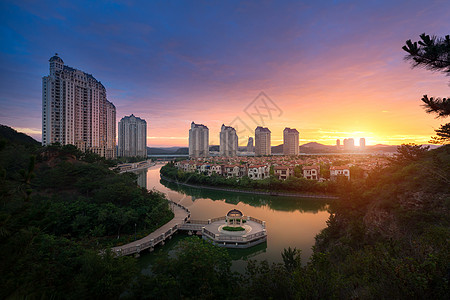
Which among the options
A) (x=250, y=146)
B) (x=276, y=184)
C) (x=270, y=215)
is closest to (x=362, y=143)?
(x=250, y=146)

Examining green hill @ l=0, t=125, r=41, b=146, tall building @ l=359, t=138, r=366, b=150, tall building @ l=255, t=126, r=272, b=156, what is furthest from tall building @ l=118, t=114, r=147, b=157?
tall building @ l=359, t=138, r=366, b=150

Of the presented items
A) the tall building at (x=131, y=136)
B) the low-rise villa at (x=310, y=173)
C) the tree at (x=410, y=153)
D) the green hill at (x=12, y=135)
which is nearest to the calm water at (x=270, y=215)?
the tree at (x=410, y=153)

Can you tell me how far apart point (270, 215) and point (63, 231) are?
8745mm

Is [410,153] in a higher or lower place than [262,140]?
lower

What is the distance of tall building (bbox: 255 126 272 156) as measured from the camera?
5051cm

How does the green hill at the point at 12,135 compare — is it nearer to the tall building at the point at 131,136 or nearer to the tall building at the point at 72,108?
the tall building at the point at 72,108

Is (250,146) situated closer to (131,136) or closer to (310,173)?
(131,136)

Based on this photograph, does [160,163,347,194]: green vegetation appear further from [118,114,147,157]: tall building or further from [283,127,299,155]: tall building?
[283,127,299,155]: tall building

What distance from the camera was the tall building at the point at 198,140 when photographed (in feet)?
147

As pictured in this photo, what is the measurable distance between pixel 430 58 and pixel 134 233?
8708mm

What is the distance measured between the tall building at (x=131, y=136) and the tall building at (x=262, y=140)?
26784 millimetres

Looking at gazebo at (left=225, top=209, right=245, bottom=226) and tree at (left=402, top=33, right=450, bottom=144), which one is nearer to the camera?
tree at (left=402, top=33, right=450, bottom=144)

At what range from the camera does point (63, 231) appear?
6996 millimetres

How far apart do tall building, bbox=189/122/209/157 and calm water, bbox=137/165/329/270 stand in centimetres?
2722
